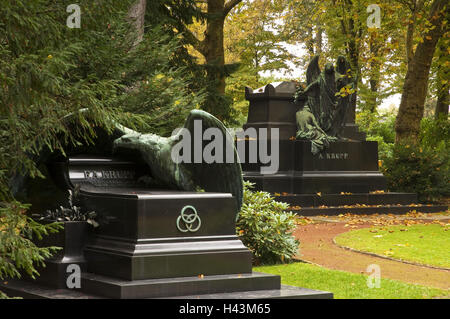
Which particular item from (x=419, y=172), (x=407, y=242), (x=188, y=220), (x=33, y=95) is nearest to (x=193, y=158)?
(x=188, y=220)

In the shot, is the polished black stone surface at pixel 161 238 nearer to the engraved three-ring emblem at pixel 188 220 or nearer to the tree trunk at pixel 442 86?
the engraved three-ring emblem at pixel 188 220

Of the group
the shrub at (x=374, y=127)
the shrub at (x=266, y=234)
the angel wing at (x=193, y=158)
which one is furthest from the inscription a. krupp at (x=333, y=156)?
the shrub at (x=374, y=127)

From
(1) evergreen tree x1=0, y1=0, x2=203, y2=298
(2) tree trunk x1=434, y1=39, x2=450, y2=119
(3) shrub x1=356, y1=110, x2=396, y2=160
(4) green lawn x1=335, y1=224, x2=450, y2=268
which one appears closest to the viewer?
(1) evergreen tree x1=0, y1=0, x2=203, y2=298

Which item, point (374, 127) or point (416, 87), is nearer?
point (416, 87)

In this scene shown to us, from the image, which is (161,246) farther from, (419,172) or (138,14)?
(419,172)

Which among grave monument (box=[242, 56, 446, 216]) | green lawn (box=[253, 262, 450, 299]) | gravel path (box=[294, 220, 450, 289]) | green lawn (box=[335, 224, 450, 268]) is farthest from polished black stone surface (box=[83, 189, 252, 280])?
grave monument (box=[242, 56, 446, 216])

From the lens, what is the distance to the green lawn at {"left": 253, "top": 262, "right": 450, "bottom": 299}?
8.39 meters

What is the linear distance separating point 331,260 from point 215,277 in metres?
4.03

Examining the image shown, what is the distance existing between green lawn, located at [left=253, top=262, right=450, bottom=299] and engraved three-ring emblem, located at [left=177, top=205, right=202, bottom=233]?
1759mm

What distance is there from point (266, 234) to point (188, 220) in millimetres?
3017

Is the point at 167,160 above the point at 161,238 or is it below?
above

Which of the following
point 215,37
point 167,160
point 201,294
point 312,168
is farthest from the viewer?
point 215,37

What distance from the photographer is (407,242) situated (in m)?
13.3

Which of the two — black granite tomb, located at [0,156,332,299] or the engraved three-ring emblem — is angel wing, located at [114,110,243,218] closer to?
black granite tomb, located at [0,156,332,299]
